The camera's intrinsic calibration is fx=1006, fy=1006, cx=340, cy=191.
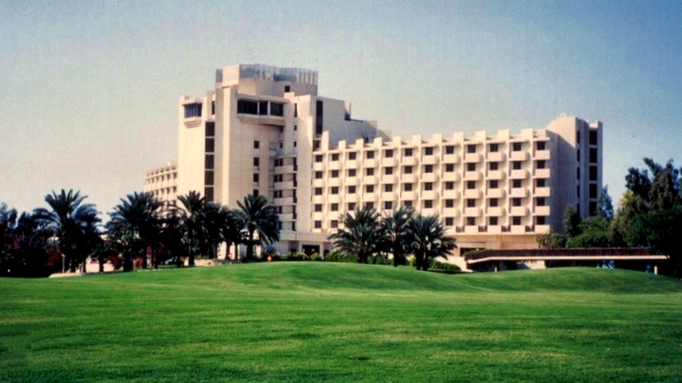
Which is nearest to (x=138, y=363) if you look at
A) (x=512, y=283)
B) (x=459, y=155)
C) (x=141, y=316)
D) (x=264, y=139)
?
(x=141, y=316)

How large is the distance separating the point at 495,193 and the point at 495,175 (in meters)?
2.58

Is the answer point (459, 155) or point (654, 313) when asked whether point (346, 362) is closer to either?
point (654, 313)

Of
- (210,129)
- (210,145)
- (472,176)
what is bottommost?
(472,176)

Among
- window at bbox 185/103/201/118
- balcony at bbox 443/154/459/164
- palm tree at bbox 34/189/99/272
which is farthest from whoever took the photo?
window at bbox 185/103/201/118

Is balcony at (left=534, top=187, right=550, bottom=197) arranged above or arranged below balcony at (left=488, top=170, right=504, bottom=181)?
below

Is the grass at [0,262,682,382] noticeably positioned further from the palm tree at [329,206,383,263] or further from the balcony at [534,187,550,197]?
the balcony at [534,187,550,197]

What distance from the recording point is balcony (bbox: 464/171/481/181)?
14575 centimetres

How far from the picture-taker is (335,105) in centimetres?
16688

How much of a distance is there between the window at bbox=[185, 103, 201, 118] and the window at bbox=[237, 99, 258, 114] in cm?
818

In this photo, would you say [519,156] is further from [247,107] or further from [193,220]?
[193,220]

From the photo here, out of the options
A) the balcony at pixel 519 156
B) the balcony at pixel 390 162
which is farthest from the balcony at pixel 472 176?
the balcony at pixel 390 162

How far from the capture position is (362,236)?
10762 cm

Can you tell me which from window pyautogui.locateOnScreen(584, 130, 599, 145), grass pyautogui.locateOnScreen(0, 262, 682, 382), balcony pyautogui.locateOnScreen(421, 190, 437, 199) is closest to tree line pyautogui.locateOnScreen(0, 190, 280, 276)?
balcony pyautogui.locateOnScreen(421, 190, 437, 199)

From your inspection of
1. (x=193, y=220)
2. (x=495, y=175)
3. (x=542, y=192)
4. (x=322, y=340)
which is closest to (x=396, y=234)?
(x=193, y=220)
